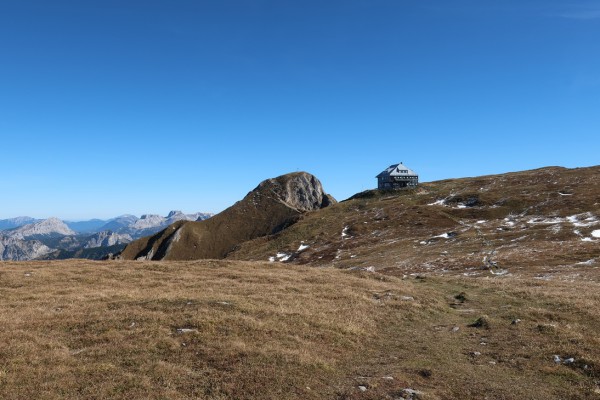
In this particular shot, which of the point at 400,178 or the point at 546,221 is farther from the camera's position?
the point at 400,178

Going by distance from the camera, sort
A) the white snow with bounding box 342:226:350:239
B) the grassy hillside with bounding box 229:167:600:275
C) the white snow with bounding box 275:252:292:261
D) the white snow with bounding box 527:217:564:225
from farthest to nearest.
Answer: the white snow with bounding box 342:226:350:239, the white snow with bounding box 275:252:292:261, the white snow with bounding box 527:217:564:225, the grassy hillside with bounding box 229:167:600:275

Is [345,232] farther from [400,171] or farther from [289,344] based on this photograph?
[289,344]

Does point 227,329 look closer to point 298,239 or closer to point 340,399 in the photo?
point 340,399

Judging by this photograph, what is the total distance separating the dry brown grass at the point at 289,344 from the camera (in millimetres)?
14828

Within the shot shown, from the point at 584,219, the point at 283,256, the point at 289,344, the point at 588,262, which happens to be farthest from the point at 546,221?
the point at 289,344

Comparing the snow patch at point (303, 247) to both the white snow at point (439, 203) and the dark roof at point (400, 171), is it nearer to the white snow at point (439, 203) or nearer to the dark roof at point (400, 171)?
A: the white snow at point (439, 203)

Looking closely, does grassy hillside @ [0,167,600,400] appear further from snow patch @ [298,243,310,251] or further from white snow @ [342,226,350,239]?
white snow @ [342,226,350,239]

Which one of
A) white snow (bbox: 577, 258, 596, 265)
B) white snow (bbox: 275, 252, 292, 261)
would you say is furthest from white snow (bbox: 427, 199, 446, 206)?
white snow (bbox: 577, 258, 596, 265)

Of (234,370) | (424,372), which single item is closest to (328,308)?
(424,372)

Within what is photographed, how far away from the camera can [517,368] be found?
1820 cm

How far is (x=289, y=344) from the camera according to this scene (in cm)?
1950

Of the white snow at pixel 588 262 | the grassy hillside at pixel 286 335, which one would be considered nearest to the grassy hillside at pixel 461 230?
the white snow at pixel 588 262

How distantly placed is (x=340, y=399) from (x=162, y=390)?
6.51m

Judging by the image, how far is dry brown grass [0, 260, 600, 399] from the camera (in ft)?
48.6
